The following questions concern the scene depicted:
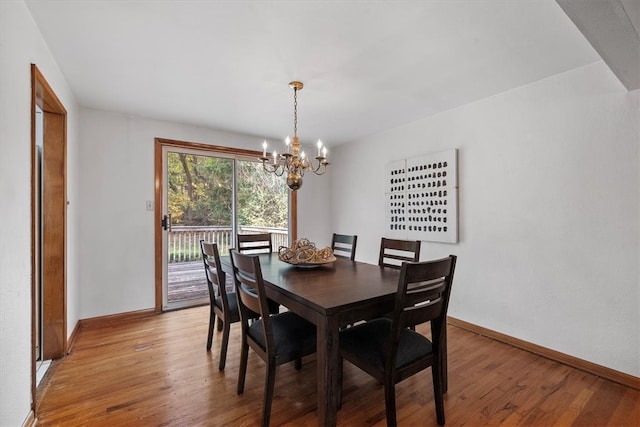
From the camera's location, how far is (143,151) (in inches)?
132

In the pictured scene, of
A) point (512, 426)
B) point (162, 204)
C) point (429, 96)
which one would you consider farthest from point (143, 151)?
point (512, 426)

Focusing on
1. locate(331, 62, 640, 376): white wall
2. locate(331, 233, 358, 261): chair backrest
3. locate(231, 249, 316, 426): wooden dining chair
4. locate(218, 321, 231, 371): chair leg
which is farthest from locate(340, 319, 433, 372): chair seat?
locate(331, 62, 640, 376): white wall

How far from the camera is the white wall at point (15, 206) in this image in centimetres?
132

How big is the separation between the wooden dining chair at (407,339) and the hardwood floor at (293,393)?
344 millimetres

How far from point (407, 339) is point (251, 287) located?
0.93 m

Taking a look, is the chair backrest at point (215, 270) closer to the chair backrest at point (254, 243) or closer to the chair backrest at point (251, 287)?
the chair backrest at point (251, 287)

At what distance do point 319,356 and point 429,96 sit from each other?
2459 millimetres

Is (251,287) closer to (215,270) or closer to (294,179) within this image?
(215,270)

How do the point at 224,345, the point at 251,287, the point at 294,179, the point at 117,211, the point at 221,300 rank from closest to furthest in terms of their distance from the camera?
1. the point at 251,287
2. the point at 224,345
3. the point at 221,300
4. the point at 294,179
5. the point at 117,211

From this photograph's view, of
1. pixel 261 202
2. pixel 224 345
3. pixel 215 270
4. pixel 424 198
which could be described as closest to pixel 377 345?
pixel 224 345

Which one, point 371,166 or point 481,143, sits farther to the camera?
point 371,166

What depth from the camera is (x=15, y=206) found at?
146 cm

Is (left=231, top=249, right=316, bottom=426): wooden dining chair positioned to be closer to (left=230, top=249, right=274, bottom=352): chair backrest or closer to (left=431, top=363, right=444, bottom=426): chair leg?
(left=230, top=249, right=274, bottom=352): chair backrest

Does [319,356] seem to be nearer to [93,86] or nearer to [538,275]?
[538,275]
